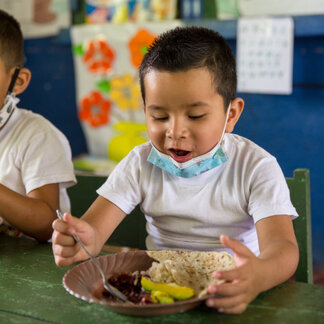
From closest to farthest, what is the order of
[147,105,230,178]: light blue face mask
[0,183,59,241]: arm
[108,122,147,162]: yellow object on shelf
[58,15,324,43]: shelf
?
[147,105,230,178]: light blue face mask
[0,183,59,241]: arm
[58,15,324,43]: shelf
[108,122,147,162]: yellow object on shelf

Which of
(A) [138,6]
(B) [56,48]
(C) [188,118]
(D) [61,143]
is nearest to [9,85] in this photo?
(D) [61,143]

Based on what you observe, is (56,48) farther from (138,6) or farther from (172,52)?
(172,52)

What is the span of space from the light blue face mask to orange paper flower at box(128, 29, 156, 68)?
1888 millimetres

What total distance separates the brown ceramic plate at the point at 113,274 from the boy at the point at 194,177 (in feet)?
0.18

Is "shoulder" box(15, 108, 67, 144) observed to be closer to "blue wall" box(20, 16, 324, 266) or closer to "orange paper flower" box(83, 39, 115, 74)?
"blue wall" box(20, 16, 324, 266)

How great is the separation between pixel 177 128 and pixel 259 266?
302 millimetres

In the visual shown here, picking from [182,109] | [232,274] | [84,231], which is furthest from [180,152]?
[232,274]

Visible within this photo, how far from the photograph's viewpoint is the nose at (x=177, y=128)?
96 cm

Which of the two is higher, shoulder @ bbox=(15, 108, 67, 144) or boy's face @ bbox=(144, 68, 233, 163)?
boy's face @ bbox=(144, 68, 233, 163)

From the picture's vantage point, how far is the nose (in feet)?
3.16

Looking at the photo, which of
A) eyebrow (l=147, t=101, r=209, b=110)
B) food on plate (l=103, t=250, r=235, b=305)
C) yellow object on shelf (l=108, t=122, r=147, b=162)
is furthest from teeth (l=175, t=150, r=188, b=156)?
yellow object on shelf (l=108, t=122, r=147, b=162)

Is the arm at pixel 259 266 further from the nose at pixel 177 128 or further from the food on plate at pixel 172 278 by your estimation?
the nose at pixel 177 128

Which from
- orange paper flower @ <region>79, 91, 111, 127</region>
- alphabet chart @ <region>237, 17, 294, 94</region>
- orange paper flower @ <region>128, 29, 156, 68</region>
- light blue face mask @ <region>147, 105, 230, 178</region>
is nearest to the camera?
light blue face mask @ <region>147, 105, 230, 178</region>

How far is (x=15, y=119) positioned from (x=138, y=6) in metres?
1.73
